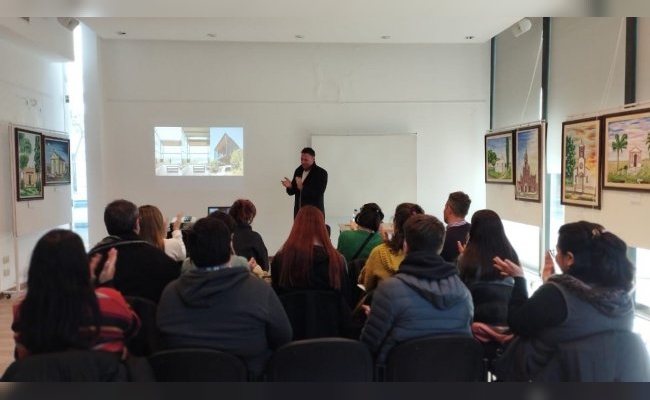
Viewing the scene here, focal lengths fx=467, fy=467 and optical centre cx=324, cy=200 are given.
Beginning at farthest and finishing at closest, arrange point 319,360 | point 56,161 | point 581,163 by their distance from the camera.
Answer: point 56,161, point 581,163, point 319,360

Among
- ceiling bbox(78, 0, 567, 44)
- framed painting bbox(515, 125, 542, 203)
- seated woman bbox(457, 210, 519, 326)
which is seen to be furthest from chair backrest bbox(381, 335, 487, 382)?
framed painting bbox(515, 125, 542, 203)

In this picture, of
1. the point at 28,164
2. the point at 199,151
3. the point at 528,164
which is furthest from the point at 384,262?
the point at 199,151

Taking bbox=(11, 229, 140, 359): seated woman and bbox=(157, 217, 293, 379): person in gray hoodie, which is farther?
bbox=(157, 217, 293, 379): person in gray hoodie

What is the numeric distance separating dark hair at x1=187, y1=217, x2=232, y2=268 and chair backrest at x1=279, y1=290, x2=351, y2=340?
1.75 feet

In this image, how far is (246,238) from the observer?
3.05 meters

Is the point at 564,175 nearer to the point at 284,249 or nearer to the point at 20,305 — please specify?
the point at 284,249

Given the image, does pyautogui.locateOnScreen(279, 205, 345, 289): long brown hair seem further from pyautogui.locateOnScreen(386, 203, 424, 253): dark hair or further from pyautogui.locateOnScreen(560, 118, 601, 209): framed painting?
pyautogui.locateOnScreen(560, 118, 601, 209): framed painting

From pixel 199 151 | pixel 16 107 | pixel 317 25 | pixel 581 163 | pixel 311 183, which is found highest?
pixel 317 25

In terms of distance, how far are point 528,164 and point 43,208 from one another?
5.51 m

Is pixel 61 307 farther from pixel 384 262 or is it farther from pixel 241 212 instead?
pixel 241 212

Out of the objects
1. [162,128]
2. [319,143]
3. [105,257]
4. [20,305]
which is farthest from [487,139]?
[20,305]

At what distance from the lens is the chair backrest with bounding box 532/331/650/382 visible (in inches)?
56.1

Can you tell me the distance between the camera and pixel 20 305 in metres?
1.25

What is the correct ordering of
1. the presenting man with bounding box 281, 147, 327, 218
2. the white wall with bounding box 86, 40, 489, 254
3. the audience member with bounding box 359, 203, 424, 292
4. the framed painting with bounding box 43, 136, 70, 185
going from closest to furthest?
the audience member with bounding box 359, 203, 424, 292, the presenting man with bounding box 281, 147, 327, 218, the framed painting with bounding box 43, 136, 70, 185, the white wall with bounding box 86, 40, 489, 254
